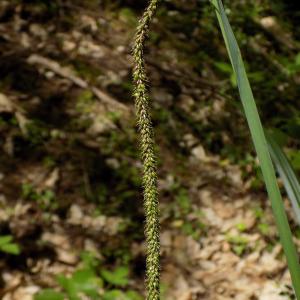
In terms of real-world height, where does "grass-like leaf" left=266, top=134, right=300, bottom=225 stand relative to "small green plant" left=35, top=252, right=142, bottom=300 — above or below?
above

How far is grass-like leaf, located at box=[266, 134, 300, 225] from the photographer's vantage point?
0.97 meters

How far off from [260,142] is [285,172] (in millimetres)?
336

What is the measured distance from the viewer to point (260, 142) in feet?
2.29

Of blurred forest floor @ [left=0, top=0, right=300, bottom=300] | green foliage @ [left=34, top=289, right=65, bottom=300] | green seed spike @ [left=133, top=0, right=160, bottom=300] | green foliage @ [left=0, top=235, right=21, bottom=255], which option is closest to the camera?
green seed spike @ [left=133, top=0, right=160, bottom=300]

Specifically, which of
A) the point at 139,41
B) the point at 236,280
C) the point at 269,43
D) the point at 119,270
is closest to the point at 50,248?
the point at 119,270

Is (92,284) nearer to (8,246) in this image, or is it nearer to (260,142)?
(8,246)

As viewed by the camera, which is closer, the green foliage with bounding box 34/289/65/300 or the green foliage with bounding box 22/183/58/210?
the green foliage with bounding box 34/289/65/300

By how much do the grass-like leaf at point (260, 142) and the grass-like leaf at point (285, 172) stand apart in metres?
0.26

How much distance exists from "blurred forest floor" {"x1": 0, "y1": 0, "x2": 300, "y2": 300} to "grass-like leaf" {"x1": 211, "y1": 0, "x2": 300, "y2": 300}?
784 mm

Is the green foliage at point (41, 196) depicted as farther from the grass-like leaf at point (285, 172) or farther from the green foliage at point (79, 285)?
the grass-like leaf at point (285, 172)

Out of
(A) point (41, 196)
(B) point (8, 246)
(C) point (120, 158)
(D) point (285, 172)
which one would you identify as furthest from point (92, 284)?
(D) point (285, 172)

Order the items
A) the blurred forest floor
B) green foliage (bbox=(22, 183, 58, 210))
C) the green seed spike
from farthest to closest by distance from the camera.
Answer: green foliage (bbox=(22, 183, 58, 210)) < the blurred forest floor < the green seed spike

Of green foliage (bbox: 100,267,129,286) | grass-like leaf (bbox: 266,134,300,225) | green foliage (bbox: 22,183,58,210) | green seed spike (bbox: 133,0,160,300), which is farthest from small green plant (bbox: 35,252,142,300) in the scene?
green seed spike (bbox: 133,0,160,300)

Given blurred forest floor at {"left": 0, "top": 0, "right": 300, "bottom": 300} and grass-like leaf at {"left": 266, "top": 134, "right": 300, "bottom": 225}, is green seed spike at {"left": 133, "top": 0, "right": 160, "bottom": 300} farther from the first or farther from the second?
blurred forest floor at {"left": 0, "top": 0, "right": 300, "bottom": 300}
